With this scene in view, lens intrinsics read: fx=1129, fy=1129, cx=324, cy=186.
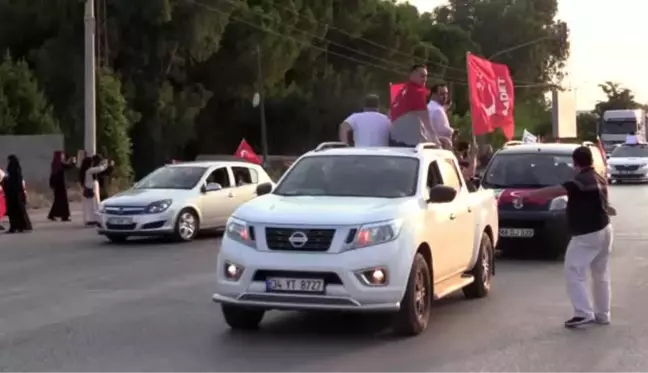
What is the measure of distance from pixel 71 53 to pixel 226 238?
38589 millimetres

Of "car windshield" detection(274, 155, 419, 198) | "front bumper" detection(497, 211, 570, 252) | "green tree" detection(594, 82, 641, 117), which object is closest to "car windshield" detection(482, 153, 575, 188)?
"front bumper" detection(497, 211, 570, 252)

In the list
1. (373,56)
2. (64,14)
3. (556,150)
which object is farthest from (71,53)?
(556,150)

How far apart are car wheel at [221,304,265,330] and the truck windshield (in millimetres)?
56134

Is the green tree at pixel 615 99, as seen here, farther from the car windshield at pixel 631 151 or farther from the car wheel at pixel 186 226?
the car wheel at pixel 186 226

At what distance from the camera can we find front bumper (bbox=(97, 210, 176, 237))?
20234 millimetres

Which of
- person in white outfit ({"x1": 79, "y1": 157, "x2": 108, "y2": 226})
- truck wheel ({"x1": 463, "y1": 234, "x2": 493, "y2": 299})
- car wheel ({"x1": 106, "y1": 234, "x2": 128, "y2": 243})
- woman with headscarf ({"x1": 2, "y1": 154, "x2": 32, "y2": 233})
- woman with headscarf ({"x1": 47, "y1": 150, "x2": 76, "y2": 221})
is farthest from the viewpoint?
woman with headscarf ({"x1": 47, "y1": 150, "x2": 76, "y2": 221})

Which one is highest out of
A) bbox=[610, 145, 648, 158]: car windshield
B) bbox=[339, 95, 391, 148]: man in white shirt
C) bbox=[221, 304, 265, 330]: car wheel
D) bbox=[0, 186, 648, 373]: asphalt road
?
bbox=[339, 95, 391, 148]: man in white shirt

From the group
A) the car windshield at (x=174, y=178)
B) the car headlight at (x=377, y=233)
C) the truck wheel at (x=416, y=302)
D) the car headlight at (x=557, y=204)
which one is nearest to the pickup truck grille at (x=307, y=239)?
the car headlight at (x=377, y=233)

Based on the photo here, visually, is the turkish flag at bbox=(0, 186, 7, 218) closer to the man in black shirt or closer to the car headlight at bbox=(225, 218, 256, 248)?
the car headlight at bbox=(225, 218, 256, 248)

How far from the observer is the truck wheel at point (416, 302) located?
9852mm

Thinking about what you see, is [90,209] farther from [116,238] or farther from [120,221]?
[120,221]

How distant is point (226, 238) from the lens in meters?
10.1

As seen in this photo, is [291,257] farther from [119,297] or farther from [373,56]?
[373,56]

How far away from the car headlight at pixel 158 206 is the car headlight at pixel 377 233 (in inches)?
439
